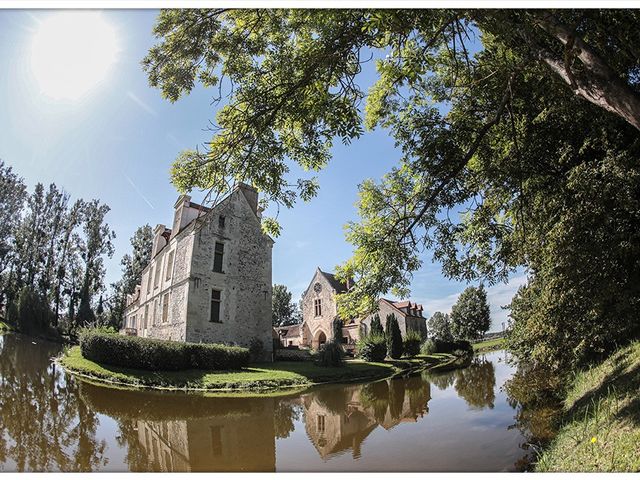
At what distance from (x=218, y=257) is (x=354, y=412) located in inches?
528

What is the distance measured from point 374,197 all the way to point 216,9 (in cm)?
416

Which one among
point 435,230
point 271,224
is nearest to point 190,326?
point 271,224

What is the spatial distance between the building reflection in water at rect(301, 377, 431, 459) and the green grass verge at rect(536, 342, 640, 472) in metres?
2.74

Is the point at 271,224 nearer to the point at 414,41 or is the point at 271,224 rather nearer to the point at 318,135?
the point at 318,135

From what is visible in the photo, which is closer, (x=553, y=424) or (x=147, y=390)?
(x=553, y=424)

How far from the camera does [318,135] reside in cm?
530

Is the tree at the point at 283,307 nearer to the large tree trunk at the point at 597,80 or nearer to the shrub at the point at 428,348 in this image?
the shrub at the point at 428,348

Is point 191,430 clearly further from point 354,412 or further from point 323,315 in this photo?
point 323,315

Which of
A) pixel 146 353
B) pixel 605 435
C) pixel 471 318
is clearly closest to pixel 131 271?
pixel 146 353

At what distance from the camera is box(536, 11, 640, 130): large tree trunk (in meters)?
2.93

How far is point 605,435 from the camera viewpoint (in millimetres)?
4066

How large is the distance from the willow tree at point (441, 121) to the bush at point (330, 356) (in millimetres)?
11314

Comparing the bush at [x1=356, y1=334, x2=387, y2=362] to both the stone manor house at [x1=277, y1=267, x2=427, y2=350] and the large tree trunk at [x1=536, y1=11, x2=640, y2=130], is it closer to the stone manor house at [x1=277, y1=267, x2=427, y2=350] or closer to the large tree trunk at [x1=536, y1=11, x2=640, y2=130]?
the stone manor house at [x1=277, y1=267, x2=427, y2=350]

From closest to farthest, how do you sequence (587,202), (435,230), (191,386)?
(587,202) < (435,230) < (191,386)
